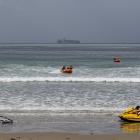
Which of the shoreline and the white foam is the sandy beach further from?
the white foam

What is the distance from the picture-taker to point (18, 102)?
29.1 metres

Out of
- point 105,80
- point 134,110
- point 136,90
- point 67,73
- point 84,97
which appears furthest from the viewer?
point 67,73

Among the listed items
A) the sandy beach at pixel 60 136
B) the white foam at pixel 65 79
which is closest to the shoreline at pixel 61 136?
the sandy beach at pixel 60 136

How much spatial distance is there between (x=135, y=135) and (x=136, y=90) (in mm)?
18269

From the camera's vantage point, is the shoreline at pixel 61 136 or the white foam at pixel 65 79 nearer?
the shoreline at pixel 61 136

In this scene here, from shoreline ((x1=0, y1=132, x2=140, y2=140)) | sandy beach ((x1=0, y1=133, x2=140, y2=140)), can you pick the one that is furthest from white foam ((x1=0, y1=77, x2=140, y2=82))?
sandy beach ((x1=0, y1=133, x2=140, y2=140))

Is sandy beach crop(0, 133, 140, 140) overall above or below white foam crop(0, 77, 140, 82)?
below

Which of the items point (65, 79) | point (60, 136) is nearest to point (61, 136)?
point (60, 136)

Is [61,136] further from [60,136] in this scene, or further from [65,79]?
[65,79]

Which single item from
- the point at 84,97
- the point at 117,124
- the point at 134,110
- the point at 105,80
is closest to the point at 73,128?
the point at 117,124

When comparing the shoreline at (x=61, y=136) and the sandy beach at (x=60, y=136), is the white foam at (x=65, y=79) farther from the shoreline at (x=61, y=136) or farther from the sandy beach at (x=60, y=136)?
the sandy beach at (x=60, y=136)

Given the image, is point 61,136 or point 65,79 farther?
point 65,79

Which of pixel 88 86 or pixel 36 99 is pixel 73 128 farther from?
pixel 88 86

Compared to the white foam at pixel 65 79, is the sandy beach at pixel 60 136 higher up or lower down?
lower down
